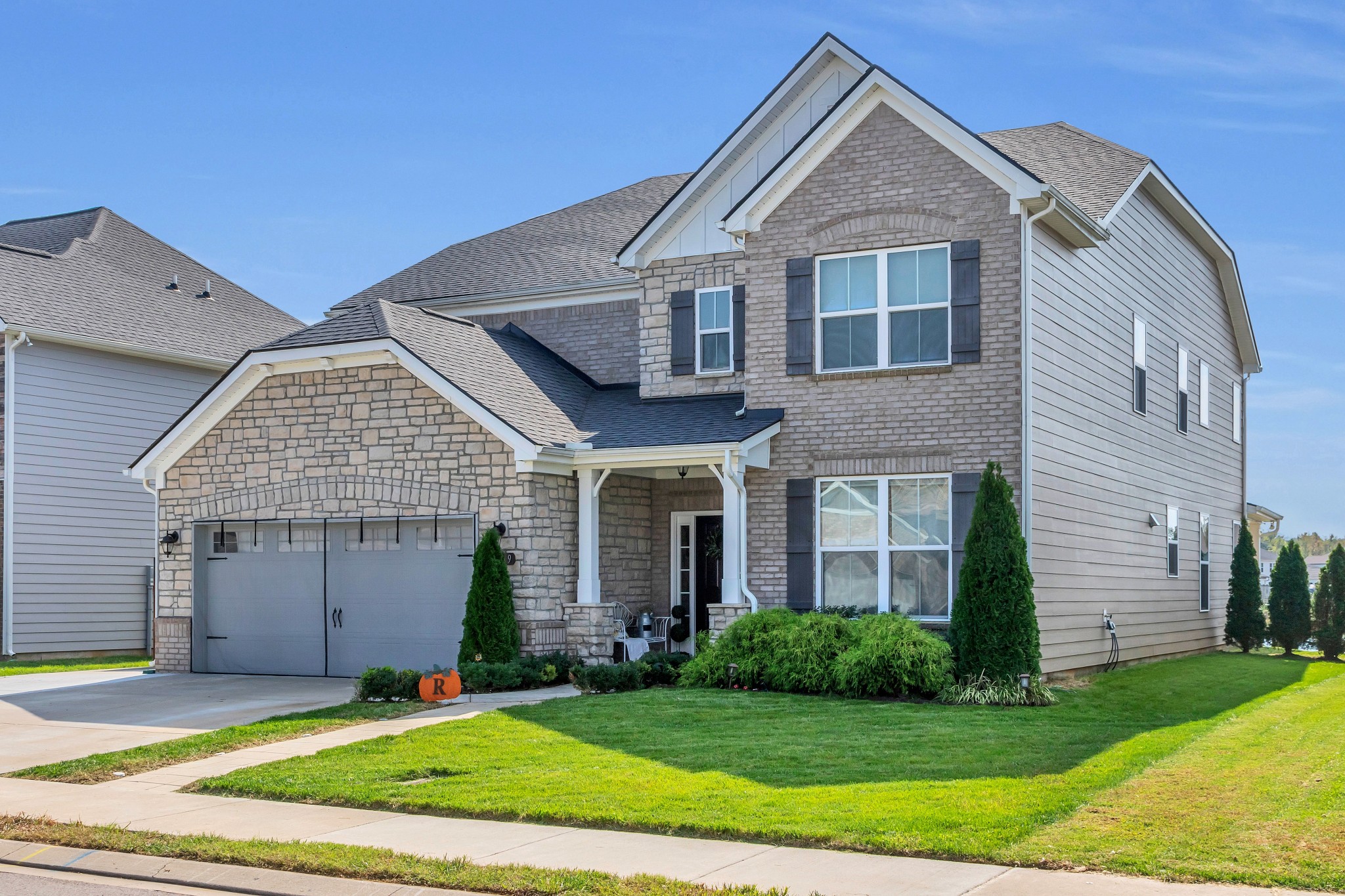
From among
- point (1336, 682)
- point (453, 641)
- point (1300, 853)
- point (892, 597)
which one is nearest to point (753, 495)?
point (892, 597)

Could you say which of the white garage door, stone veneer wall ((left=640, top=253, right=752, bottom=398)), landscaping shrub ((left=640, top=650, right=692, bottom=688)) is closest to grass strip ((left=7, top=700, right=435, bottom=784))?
landscaping shrub ((left=640, top=650, right=692, bottom=688))

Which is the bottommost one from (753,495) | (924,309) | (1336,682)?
(1336,682)

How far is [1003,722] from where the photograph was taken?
13000mm

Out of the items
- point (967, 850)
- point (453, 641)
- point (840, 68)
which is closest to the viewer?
point (967, 850)

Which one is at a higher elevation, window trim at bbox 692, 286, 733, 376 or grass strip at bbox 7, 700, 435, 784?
window trim at bbox 692, 286, 733, 376

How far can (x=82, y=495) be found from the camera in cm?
2459

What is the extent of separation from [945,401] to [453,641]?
7221mm

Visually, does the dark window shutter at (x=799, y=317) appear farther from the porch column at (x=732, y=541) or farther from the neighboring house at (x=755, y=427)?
the porch column at (x=732, y=541)

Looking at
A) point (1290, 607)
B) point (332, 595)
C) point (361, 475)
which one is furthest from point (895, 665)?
point (1290, 607)

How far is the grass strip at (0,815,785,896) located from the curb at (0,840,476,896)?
0.06 meters

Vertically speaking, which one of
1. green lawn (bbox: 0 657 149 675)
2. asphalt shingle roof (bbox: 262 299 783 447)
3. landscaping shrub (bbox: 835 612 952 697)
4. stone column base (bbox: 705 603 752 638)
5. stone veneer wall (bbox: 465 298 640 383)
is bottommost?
green lawn (bbox: 0 657 149 675)

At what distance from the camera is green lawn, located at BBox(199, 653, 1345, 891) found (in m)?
8.51

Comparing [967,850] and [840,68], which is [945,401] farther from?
[967,850]

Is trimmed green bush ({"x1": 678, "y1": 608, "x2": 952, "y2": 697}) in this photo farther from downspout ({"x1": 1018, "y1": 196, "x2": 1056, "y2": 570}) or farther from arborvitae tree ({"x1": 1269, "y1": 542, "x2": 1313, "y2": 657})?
arborvitae tree ({"x1": 1269, "y1": 542, "x2": 1313, "y2": 657})
